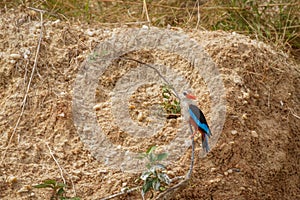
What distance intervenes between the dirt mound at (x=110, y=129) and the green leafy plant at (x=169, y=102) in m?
0.07

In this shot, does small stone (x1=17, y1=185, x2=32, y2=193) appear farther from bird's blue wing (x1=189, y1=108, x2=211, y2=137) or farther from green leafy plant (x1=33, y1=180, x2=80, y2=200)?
bird's blue wing (x1=189, y1=108, x2=211, y2=137)

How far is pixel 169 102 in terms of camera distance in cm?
303

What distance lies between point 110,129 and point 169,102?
30cm

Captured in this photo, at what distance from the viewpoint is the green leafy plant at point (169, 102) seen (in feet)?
9.72

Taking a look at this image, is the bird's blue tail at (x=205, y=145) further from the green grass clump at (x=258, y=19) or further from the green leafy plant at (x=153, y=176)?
the green grass clump at (x=258, y=19)

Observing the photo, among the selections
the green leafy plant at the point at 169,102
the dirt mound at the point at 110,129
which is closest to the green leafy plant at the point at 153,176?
the dirt mound at the point at 110,129

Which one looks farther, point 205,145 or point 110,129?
point 110,129

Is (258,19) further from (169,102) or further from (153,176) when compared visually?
(153,176)

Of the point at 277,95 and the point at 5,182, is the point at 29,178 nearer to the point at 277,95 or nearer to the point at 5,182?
the point at 5,182

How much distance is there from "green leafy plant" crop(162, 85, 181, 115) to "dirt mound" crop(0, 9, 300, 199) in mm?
66

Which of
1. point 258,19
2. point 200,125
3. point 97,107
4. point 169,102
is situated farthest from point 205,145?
point 258,19

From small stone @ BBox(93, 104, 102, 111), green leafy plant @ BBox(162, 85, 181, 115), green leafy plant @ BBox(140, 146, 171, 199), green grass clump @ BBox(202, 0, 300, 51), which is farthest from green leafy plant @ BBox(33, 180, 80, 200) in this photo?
green grass clump @ BBox(202, 0, 300, 51)

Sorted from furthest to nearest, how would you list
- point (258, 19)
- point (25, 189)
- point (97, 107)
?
point (258, 19) → point (97, 107) → point (25, 189)

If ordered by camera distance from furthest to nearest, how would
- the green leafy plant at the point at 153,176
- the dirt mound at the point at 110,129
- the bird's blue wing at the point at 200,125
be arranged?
the dirt mound at the point at 110,129
the bird's blue wing at the point at 200,125
the green leafy plant at the point at 153,176
